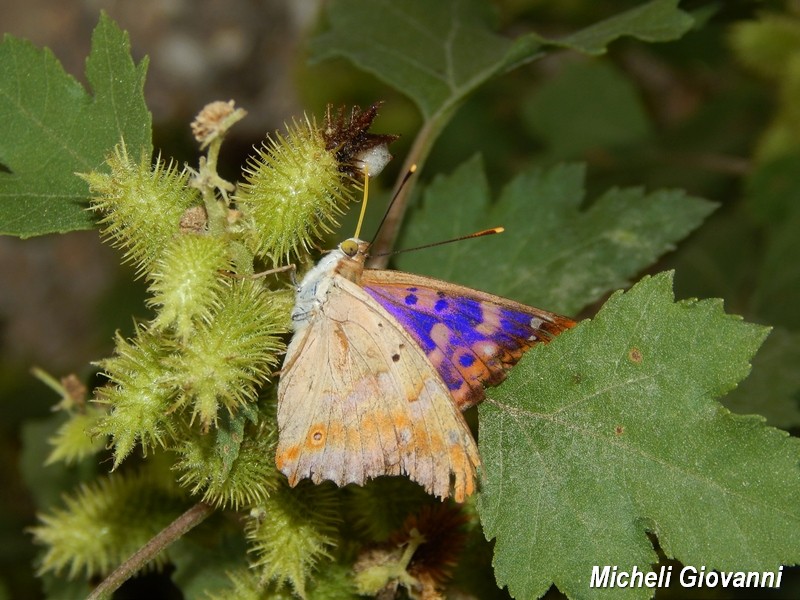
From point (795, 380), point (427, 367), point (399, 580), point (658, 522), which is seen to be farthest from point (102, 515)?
point (795, 380)

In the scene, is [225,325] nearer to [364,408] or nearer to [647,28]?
[364,408]

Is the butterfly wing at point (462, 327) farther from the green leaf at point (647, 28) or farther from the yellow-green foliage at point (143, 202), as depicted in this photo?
the green leaf at point (647, 28)

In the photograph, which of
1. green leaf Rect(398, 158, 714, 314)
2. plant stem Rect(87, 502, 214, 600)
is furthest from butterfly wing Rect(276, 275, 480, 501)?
green leaf Rect(398, 158, 714, 314)

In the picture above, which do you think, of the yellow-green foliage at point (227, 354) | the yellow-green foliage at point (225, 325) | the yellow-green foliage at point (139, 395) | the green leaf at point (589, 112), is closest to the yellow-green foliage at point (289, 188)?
the yellow-green foliage at point (225, 325)

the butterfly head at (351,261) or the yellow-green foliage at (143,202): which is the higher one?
the butterfly head at (351,261)

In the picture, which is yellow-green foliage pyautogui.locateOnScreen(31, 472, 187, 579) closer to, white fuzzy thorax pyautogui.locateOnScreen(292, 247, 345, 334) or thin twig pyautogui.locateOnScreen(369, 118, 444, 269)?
white fuzzy thorax pyautogui.locateOnScreen(292, 247, 345, 334)

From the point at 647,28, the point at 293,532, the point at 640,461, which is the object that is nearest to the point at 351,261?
the point at 293,532

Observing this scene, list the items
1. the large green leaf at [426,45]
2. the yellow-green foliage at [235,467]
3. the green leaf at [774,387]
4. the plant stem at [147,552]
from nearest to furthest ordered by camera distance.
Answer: the yellow-green foliage at [235,467] < the plant stem at [147,552] < the green leaf at [774,387] < the large green leaf at [426,45]
